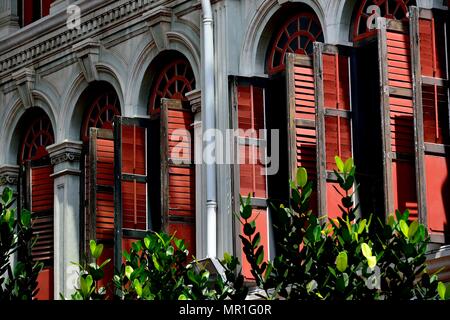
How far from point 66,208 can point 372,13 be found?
686cm

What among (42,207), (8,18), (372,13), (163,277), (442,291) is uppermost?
(8,18)

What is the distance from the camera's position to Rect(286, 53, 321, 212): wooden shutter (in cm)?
2028

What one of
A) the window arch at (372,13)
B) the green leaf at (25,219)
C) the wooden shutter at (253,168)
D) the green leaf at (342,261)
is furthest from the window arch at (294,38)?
the green leaf at (342,261)

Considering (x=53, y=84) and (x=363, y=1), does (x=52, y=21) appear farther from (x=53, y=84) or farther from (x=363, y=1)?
(x=363, y=1)

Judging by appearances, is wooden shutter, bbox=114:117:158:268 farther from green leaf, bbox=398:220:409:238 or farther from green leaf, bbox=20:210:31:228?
green leaf, bbox=398:220:409:238

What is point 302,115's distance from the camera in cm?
2039

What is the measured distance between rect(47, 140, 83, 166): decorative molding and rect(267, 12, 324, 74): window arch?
456 centimetres

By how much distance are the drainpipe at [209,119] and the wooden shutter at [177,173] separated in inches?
27.8

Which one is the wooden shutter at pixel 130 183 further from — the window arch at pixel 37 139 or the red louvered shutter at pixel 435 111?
the red louvered shutter at pixel 435 111

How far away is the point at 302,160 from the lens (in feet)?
66.8

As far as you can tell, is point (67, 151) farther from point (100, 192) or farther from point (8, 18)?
point (8, 18)

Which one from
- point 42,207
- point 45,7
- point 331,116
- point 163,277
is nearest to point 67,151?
point 42,207

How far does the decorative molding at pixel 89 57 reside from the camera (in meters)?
25.4
